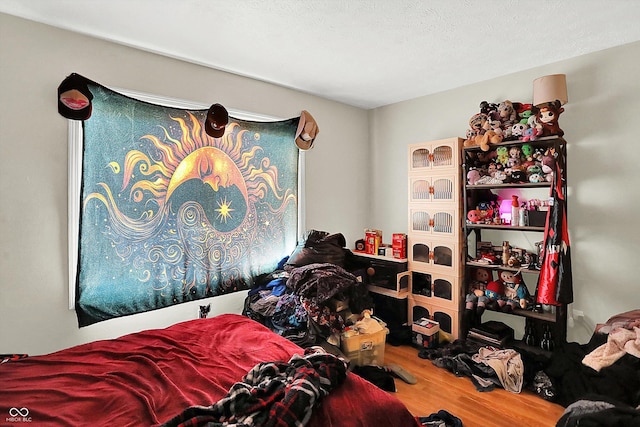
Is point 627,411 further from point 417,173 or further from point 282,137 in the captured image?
point 282,137

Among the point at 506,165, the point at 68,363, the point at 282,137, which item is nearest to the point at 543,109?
the point at 506,165

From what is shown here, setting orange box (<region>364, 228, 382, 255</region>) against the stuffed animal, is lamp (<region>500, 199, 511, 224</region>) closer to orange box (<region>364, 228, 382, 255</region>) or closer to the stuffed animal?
the stuffed animal

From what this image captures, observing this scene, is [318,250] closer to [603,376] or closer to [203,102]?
[203,102]

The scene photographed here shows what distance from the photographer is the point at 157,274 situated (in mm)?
2453

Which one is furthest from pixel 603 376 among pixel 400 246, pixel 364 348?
pixel 400 246

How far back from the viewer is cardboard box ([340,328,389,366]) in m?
2.56

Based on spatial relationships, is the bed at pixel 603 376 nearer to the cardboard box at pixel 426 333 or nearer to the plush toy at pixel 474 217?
the cardboard box at pixel 426 333

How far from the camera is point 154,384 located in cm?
148

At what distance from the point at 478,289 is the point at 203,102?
301 centimetres

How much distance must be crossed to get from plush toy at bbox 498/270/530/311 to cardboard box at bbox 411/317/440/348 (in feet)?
2.11

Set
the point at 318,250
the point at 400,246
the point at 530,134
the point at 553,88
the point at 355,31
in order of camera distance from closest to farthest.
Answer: the point at 355,31
the point at 553,88
the point at 530,134
the point at 318,250
the point at 400,246

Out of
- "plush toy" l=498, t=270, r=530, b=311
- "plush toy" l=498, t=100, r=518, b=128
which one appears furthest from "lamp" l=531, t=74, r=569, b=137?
"plush toy" l=498, t=270, r=530, b=311

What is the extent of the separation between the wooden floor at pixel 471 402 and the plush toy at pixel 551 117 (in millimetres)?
1994

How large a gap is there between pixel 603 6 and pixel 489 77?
113 centimetres
